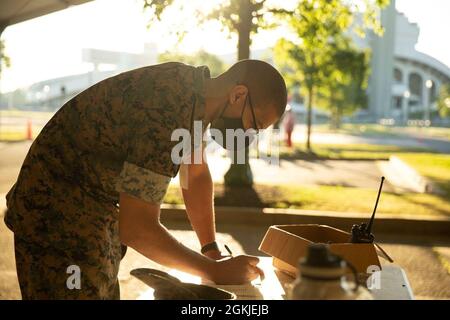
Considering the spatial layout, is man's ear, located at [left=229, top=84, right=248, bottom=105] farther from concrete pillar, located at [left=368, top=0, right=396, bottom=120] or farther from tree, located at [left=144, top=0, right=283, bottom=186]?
concrete pillar, located at [left=368, top=0, right=396, bottom=120]

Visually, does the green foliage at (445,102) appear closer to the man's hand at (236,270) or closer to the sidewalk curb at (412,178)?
the sidewalk curb at (412,178)

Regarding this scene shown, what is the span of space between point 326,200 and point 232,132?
7.78 meters

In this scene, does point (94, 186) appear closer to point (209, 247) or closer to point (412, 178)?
point (209, 247)

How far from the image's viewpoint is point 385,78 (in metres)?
95.4

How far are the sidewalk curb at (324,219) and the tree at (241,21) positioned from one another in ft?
8.36

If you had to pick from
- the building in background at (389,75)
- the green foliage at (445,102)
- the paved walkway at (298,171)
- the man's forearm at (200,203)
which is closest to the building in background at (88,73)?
the building in background at (389,75)

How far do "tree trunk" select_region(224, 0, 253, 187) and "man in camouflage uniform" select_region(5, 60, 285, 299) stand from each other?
8.79 metres

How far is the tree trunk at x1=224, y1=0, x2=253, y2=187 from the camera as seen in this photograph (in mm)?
11016

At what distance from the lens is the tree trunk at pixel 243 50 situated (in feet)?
36.1

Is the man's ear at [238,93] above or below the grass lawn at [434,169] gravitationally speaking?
above

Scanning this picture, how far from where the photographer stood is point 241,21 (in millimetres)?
11094

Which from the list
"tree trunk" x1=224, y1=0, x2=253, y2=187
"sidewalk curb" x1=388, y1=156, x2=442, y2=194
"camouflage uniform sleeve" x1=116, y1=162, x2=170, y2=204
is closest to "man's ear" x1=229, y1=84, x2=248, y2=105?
"camouflage uniform sleeve" x1=116, y1=162, x2=170, y2=204

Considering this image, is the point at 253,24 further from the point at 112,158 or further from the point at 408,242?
the point at 112,158

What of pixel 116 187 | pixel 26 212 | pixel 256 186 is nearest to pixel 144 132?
pixel 116 187
